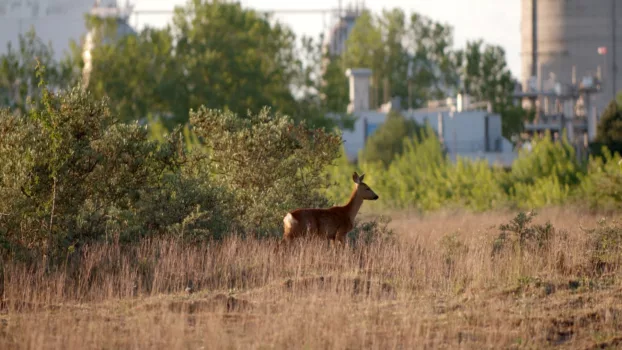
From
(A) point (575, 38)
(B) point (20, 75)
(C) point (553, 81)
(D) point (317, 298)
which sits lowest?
(D) point (317, 298)

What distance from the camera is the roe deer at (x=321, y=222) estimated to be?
19.7m

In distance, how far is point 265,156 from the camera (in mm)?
23875

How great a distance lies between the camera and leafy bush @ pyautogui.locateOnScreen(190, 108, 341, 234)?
77.5ft

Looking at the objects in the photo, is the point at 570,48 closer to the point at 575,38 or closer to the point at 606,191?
the point at 575,38

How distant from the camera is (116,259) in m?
18.5

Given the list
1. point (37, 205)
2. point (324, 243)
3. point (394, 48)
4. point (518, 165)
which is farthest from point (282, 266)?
point (394, 48)

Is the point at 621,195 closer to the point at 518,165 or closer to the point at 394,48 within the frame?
the point at 518,165

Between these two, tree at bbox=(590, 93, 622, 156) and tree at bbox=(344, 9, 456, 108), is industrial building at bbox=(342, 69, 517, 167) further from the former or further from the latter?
tree at bbox=(344, 9, 456, 108)

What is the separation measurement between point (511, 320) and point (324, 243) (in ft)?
19.7

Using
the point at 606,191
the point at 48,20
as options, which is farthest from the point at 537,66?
the point at 606,191

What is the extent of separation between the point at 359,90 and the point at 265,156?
69.4m

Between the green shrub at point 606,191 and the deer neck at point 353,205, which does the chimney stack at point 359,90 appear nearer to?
the green shrub at point 606,191

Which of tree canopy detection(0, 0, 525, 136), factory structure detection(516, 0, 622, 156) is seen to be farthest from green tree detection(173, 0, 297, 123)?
factory structure detection(516, 0, 622, 156)

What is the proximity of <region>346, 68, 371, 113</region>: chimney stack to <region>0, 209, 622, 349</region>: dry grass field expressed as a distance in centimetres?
7062
